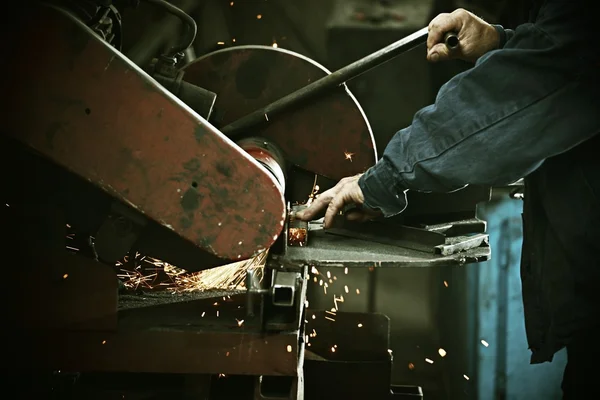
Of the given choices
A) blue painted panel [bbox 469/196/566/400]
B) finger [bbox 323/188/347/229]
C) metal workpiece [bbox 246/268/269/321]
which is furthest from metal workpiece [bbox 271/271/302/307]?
blue painted panel [bbox 469/196/566/400]

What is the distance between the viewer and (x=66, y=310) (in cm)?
137

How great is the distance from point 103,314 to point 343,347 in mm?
1213

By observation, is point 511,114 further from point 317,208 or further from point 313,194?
point 313,194

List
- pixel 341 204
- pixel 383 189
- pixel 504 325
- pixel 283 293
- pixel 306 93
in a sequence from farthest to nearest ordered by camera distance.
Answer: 1. pixel 504 325
2. pixel 306 93
3. pixel 341 204
4. pixel 383 189
5. pixel 283 293

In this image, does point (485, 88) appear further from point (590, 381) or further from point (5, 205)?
point (5, 205)

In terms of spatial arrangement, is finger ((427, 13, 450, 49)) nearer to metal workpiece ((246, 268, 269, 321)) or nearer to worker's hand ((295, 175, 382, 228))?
worker's hand ((295, 175, 382, 228))

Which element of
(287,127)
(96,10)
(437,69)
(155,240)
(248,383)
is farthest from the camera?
(437,69)

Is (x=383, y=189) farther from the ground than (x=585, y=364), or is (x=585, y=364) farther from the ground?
(x=383, y=189)

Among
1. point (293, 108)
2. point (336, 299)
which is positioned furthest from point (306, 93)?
point (336, 299)

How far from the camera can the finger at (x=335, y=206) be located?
1650 millimetres

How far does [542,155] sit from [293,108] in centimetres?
89

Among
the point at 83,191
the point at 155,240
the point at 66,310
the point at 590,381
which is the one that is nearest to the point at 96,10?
the point at 83,191

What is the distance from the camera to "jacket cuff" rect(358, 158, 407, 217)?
1496 mm

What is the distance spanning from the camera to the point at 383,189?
1521 mm
